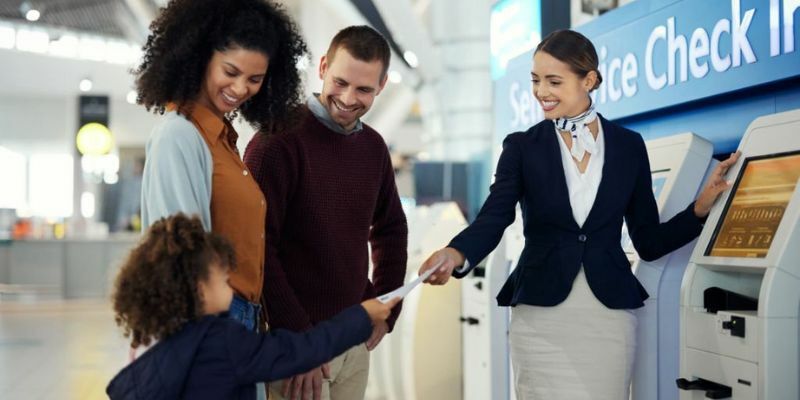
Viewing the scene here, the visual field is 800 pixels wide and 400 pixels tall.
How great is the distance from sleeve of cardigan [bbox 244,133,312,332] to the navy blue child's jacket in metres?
0.31

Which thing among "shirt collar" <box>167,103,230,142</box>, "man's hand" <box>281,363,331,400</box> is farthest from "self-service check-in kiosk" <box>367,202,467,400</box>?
"shirt collar" <box>167,103,230,142</box>

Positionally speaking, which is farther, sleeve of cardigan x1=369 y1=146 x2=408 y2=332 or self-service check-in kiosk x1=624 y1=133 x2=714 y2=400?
self-service check-in kiosk x1=624 y1=133 x2=714 y2=400

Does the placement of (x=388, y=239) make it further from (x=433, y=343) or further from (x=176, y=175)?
(x=433, y=343)

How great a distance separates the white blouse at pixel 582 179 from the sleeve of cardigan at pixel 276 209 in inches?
25.6

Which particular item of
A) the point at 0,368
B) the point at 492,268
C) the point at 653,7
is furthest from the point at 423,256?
the point at 0,368

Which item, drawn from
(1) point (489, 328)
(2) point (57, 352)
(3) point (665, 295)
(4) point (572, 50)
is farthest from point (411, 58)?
(4) point (572, 50)

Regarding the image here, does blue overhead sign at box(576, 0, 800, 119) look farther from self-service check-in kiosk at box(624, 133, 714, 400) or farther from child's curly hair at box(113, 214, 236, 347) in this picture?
child's curly hair at box(113, 214, 236, 347)

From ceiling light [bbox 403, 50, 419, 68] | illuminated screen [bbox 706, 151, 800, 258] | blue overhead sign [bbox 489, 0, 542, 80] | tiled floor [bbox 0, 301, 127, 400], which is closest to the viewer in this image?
illuminated screen [bbox 706, 151, 800, 258]

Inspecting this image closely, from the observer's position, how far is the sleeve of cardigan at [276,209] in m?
1.99

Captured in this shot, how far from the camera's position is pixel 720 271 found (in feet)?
7.68

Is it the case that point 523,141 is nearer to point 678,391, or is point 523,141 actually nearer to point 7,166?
point 678,391

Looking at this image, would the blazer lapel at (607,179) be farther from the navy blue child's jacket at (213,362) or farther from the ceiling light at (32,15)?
the ceiling light at (32,15)

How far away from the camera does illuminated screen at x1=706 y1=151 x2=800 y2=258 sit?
2135 millimetres

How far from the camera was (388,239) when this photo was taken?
2381mm
